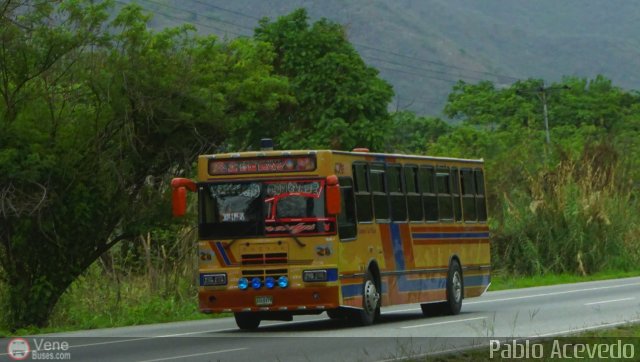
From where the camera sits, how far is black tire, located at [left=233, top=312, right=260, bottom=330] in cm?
2259

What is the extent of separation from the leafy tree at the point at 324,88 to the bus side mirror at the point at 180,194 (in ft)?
71.9

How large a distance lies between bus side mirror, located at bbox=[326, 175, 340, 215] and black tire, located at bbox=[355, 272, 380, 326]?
5.70 ft

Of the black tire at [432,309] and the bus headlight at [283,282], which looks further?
the black tire at [432,309]

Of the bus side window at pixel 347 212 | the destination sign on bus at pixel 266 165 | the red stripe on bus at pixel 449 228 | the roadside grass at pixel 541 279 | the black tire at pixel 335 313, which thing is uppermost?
the destination sign on bus at pixel 266 165

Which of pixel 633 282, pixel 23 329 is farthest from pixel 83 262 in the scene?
pixel 633 282

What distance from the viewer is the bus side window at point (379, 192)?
2308 cm

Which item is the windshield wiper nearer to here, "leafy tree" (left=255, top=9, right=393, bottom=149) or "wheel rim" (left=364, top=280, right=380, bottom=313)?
"wheel rim" (left=364, top=280, right=380, bottom=313)

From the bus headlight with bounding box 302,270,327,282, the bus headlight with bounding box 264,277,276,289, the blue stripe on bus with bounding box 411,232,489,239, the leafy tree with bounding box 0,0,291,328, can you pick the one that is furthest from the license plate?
the leafy tree with bounding box 0,0,291,328

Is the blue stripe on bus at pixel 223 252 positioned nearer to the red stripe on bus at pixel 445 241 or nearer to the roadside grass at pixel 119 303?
the roadside grass at pixel 119 303

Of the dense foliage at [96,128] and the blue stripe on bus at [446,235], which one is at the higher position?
the dense foliage at [96,128]

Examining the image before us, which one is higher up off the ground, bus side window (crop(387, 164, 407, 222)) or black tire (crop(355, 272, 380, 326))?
bus side window (crop(387, 164, 407, 222))

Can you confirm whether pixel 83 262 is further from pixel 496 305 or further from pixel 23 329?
pixel 496 305

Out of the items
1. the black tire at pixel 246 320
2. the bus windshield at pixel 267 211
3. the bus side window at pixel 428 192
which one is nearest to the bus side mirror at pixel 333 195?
the bus windshield at pixel 267 211

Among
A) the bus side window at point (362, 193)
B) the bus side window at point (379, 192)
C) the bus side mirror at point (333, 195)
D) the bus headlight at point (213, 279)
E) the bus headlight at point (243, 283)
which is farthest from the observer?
the bus side window at point (379, 192)
